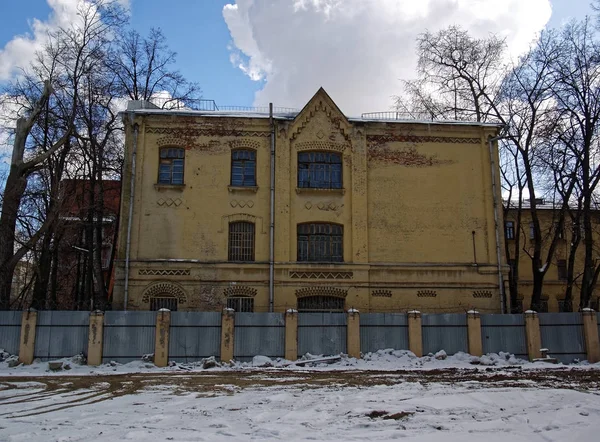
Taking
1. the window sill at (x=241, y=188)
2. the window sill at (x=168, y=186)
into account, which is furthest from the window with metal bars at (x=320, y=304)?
the window sill at (x=168, y=186)

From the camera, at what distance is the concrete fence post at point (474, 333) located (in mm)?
20438

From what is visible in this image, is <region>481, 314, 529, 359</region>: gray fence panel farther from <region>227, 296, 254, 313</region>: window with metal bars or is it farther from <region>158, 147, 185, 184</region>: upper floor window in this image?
<region>158, 147, 185, 184</region>: upper floor window

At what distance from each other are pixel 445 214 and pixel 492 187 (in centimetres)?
243

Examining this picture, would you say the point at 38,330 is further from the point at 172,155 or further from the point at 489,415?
the point at 489,415

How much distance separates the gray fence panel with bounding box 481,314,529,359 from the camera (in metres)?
20.6

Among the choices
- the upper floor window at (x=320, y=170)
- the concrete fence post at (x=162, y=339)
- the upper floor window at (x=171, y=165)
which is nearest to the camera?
the concrete fence post at (x=162, y=339)

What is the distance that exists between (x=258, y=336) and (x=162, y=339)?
325 centimetres

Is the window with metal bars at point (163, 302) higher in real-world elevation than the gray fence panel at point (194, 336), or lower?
higher

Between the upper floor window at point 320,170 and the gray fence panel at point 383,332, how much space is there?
642cm

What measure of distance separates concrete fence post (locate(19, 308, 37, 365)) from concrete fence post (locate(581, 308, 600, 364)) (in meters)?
19.4

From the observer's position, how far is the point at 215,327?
19.9 metres

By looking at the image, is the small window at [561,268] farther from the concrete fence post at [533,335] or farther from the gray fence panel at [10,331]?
the gray fence panel at [10,331]

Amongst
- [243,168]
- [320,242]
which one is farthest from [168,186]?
[320,242]

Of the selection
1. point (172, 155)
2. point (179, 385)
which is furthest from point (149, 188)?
point (179, 385)
